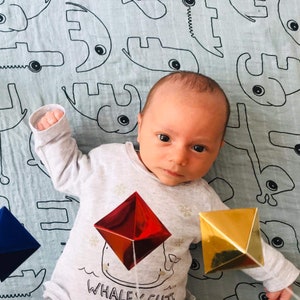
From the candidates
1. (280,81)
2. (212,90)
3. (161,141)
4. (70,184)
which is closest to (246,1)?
(280,81)

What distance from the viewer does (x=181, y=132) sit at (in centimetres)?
90

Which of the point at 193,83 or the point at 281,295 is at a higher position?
the point at 193,83

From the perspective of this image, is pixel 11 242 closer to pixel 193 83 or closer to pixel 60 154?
pixel 60 154

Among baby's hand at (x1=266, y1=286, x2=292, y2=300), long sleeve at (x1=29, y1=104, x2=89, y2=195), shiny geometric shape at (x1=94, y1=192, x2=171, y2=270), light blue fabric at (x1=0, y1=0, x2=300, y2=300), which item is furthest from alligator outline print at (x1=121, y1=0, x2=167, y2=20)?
baby's hand at (x1=266, y1=286, x2=292, y2=300)

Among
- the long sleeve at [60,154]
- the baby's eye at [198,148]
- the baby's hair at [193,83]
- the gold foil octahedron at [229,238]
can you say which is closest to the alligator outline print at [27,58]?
the long sleeve at [60,154]

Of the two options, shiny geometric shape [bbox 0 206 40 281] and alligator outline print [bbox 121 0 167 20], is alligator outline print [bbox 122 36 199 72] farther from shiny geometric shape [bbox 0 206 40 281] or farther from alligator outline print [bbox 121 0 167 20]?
shiny geometric shape [bbox 0 206 40 281]

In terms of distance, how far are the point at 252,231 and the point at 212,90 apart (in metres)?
0.28

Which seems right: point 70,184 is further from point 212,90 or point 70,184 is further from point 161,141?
point 212,90

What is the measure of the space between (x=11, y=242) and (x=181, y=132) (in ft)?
1.09

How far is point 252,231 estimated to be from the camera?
741 mm

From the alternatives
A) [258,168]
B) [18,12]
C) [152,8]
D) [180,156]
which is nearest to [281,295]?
[258,168]

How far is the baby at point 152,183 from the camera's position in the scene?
91cm

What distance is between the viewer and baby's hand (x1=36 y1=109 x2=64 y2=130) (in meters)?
0.95

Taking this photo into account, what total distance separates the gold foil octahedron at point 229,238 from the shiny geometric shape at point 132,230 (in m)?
0.06
